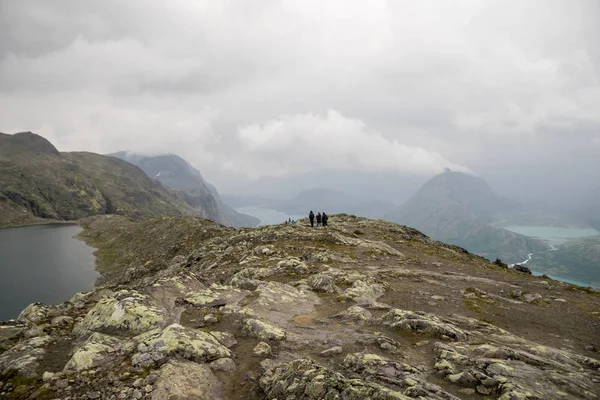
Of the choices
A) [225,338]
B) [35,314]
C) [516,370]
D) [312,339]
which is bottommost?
[35,314]

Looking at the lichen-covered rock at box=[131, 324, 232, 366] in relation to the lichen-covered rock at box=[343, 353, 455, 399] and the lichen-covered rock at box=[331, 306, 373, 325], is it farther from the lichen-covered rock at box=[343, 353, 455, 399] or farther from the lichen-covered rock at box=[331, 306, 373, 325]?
the lichen-covered rock at box=[331, 306, 373, 325]

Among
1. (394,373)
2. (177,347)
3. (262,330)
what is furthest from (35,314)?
(394,373)

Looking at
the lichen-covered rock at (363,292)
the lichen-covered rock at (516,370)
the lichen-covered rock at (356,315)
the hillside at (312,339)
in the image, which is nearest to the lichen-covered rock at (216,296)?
the hillside at (312,339)

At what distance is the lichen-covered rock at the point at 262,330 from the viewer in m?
17.4

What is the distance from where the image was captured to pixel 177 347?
14.6 m

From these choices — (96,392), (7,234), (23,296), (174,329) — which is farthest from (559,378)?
(7,234)

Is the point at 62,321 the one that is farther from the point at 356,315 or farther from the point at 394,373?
the point at 394,373

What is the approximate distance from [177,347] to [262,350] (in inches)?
170

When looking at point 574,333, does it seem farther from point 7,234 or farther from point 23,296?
point 7,234

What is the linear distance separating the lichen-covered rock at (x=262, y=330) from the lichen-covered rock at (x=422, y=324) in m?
7.67

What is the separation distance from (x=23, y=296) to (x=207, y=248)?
46455 millimetres

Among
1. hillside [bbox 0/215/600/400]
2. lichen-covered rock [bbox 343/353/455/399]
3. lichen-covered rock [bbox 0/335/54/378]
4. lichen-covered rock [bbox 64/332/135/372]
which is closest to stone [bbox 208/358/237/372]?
hillside [bbox 0/215/600/400]

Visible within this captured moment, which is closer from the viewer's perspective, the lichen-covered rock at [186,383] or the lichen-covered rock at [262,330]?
the lichen-covered rock at [186,383]

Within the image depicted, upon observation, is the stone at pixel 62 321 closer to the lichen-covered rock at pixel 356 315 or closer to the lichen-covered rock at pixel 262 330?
the lichen-covered rock at pixel 262 330
